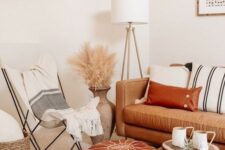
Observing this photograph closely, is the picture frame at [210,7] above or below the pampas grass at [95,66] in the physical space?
above

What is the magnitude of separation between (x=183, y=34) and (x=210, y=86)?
3.39 ft

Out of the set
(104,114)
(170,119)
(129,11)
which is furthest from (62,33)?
(170,119)

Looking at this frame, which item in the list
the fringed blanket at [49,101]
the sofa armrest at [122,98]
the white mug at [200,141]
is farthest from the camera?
the sofa armrest at [122,98]

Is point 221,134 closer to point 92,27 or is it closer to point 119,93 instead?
point 119,93

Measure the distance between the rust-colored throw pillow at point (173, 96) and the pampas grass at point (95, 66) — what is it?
463 millimetres

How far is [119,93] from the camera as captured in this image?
304cm

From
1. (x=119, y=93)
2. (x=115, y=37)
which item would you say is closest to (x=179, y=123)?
(x=119, y=93)

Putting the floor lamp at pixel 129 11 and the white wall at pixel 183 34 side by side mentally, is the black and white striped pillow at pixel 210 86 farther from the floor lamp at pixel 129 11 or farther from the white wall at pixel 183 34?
the floor lamp at pixel 129 11

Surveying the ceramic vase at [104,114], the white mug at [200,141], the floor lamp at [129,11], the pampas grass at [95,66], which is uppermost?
the floor lamp at [129,11]

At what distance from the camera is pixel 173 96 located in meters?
2.88

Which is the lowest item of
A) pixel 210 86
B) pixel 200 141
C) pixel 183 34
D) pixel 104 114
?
pixel 104 114

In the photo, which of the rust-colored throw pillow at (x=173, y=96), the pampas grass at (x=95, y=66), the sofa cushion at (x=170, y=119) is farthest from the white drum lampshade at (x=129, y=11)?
the sofa cushion at (x=170, y=119)

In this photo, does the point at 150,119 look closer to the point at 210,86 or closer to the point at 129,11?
the point at 210,86

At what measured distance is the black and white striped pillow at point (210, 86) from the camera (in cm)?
280
